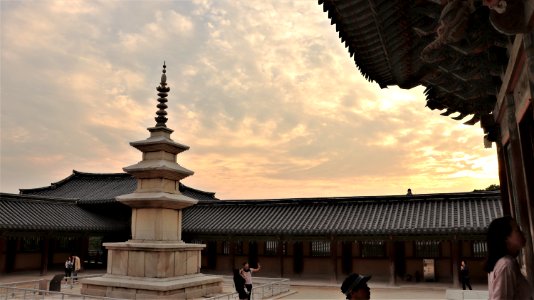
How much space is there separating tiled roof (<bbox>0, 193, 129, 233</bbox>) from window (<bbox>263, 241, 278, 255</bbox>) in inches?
440

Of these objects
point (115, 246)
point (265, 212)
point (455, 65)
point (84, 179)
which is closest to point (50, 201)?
point (84, 179)

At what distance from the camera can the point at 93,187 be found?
37906 mm

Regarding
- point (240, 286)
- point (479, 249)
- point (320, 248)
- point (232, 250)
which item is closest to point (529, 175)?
point (240, 286)

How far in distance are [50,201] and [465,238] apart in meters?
27.6

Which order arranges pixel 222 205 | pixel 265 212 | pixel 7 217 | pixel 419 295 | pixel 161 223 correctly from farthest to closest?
1. pixel 222 205
2. pixel 265 212
3. pixel 7 217
4. pixel 419 295
5. pixel 161 223

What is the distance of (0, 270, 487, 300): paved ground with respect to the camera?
19.9 meters

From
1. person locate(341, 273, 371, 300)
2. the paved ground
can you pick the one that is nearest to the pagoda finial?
the paved ground

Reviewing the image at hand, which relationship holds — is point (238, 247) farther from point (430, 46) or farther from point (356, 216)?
point (430, 46)

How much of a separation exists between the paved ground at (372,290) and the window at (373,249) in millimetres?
2119

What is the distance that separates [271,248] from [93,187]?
61.7ft

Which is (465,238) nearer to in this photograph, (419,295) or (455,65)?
(419,295)

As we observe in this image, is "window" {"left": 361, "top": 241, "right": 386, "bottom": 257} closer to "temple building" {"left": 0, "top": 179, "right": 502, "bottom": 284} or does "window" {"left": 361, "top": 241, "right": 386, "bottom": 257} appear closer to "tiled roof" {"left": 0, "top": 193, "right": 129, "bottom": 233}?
"temple building" {"left": 0, "top": 179, "right": 502, "bottom": 284}

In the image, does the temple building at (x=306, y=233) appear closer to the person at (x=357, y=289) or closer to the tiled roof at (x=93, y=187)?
the tiled roof at (x=93, y=187)

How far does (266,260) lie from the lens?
1109 inches
